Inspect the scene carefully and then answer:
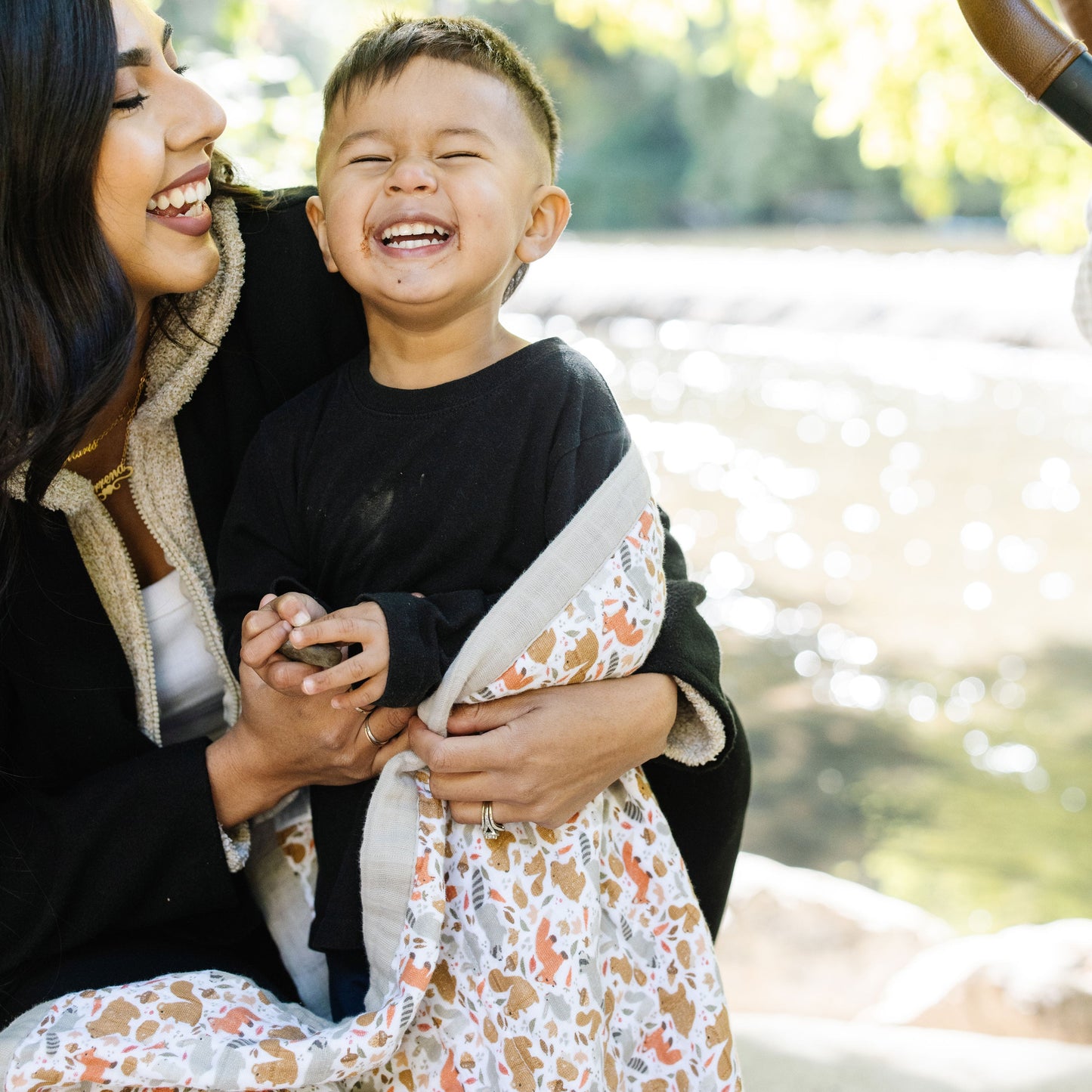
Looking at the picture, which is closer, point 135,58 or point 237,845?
point 135,58

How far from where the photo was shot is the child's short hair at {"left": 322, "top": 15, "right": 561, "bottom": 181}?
159cm

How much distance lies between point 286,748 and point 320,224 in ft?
2.27

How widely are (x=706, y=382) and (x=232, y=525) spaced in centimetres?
949

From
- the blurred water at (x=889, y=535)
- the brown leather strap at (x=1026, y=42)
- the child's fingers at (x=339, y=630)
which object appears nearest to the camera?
the brown leather strap at (x=1026, y=42)

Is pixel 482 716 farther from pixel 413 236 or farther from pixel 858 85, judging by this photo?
pixel 858 85

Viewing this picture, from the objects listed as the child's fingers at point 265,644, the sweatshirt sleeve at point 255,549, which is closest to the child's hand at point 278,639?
the child's fingers at point 265,644

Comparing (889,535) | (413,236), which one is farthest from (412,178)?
(889,535)

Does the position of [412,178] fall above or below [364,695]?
above

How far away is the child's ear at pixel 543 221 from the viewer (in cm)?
167

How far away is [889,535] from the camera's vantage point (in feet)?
22.4

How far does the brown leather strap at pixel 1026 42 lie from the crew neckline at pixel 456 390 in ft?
2.04

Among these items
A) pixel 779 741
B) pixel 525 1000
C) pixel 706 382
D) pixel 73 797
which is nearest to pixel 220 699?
pixel 73 797

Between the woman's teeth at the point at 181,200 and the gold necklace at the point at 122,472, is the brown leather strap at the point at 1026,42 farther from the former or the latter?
the gold necklace at the point at 122,472

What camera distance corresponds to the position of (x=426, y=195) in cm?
153
